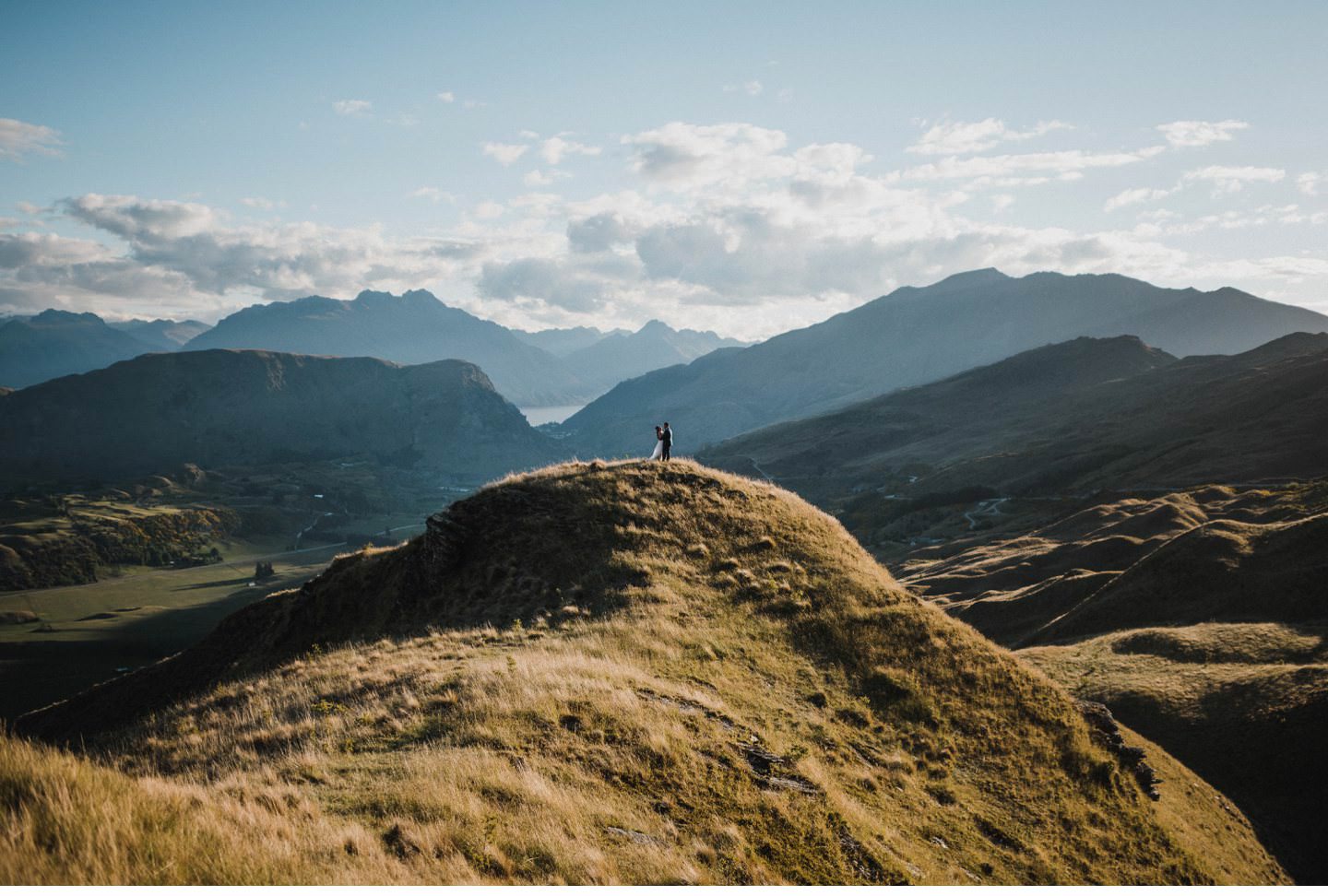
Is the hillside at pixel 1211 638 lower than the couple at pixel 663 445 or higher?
lower

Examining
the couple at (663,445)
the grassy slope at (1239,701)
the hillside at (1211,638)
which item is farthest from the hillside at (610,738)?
the hillside at (1211,638)

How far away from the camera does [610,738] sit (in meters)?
14.3

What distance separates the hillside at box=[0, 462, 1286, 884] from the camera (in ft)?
29.6

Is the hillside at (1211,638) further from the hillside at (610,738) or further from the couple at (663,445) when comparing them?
the couple at (663,445)

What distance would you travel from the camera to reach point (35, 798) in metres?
6.84

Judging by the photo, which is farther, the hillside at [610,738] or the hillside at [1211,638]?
the hillside at [1211,638]

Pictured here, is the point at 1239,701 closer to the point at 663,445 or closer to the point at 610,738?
the point at 663,445

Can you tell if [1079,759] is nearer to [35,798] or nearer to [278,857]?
Result: [278,857]

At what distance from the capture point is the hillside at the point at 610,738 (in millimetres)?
9016

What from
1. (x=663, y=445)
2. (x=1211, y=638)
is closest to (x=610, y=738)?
(x=663, y=445)

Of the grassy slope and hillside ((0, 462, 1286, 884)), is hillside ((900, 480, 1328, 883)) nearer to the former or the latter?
the grassy slope

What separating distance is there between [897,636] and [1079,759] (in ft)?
23.3

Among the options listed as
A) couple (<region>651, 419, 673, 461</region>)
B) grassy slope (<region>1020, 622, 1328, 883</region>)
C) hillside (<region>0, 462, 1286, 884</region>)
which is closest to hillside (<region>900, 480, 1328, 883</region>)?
grassy slope (<region>1020, 622, 1328, 883</region>)

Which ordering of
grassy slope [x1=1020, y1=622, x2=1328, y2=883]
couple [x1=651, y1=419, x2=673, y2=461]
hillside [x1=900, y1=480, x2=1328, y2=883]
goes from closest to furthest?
grassy slope [x1=1020, y1=622, x2=1328, y2=883], hillside [x1=900, y1=480, x2=1328, y2=883], couple [x1=651, y1=419, x2=673, y2=461]
